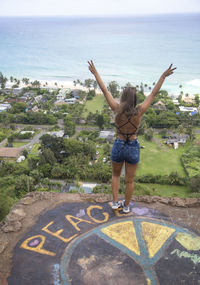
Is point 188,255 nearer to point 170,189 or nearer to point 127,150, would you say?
point 127,150

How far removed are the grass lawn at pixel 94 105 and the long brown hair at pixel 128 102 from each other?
131ft

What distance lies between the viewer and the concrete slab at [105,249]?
6.01 meters

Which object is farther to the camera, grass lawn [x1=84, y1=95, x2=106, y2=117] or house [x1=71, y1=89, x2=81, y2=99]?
house [x1=71, y1=89, x2=81, y2=99]

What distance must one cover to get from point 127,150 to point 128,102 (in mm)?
1340

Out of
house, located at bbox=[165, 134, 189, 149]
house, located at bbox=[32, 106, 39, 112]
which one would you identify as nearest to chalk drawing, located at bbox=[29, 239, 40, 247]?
house, located at bbox=[165, 134, 189, 149]

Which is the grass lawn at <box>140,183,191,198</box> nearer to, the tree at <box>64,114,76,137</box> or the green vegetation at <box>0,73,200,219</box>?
the green vegetation at <box>0,73,200,219</box>

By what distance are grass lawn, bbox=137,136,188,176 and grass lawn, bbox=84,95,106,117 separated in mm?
15906

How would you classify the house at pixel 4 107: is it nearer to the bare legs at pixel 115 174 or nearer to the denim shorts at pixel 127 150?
the bare legs at pixel 115 174

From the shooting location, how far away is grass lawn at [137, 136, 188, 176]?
91.7ft

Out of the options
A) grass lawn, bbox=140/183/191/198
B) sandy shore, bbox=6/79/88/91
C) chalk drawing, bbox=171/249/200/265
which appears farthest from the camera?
sandy shore, bbox=6/79/88/91

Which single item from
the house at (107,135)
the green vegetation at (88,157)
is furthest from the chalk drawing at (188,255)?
the house at (107,135)

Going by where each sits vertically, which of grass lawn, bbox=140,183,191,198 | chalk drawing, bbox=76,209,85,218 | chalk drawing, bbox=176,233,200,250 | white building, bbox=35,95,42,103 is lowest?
grass lawn, bbox=140,183,191,198

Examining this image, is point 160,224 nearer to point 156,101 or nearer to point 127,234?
point 127,234

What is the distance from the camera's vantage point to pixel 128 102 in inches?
264
